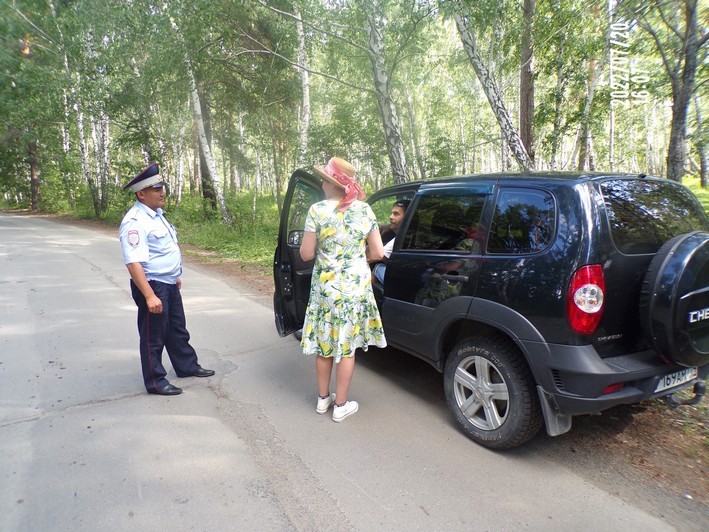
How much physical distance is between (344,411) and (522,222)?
1.86 m

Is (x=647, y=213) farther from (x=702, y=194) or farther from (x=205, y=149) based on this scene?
(x=702, y=194)

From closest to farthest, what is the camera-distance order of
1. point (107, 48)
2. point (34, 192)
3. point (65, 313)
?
point (65, 313) → point (107, 48) → point (34, 192)

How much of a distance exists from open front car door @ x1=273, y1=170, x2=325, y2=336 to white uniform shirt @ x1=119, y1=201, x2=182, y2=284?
968mm

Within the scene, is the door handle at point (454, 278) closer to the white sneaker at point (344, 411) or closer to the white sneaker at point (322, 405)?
the white sneaker at point (344, 411)

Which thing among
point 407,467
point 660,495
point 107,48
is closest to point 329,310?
point 407,467

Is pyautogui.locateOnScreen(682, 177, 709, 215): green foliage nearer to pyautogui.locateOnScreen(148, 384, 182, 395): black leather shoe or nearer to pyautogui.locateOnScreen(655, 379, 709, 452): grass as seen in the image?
pyautogui.locateOnScreen(655, 379, 709, 452): grass

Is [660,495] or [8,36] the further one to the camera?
[8,36]

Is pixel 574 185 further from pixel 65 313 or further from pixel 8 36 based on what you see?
pixel 8 36

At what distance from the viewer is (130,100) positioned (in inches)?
634

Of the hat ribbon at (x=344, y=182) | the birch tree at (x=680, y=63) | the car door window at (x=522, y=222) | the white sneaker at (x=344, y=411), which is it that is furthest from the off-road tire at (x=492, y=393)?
the birch tree at (x=680, y=63)

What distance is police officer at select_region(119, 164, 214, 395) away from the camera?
3160mm

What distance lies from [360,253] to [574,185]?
1.42 metres

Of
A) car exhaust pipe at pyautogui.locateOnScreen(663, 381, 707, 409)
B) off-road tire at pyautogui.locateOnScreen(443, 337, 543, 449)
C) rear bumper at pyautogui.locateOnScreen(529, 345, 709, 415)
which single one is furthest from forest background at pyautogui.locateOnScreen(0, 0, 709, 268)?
car exhaust pipe at pyautogui.locateOnScreen(663, 381, 707, 409)

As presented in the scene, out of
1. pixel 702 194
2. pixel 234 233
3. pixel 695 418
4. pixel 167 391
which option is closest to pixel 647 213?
pixel 695 418
